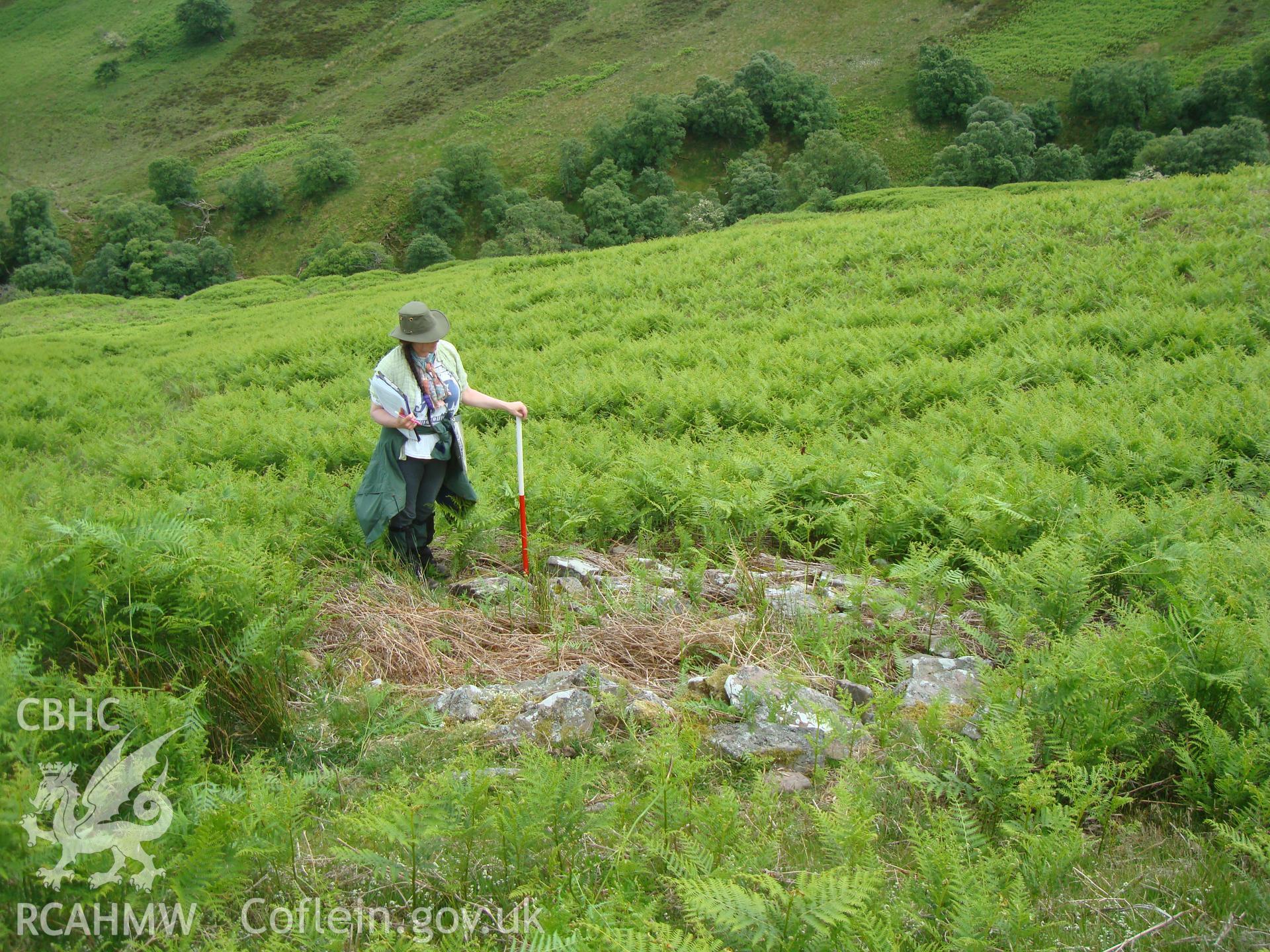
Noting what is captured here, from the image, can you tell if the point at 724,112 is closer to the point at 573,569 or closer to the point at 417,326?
the point at 417,326

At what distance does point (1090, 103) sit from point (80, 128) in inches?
4381

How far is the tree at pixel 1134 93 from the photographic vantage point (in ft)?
217

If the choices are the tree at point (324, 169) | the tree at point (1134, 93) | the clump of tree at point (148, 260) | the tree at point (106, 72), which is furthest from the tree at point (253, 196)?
the tree at point (1134, 93)

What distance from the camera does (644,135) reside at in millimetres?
75188

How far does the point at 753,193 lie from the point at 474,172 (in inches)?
1128

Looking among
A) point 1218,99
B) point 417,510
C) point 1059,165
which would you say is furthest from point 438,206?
point 417,510

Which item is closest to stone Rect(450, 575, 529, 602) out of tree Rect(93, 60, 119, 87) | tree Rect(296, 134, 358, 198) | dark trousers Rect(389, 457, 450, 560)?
dark trousers Rect(389, 457, 450, 560)

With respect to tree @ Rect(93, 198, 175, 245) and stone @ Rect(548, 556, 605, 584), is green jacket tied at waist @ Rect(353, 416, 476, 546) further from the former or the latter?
tree @ Rect(93, 198, 175, 245)

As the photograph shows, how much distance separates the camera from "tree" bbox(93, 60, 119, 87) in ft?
321

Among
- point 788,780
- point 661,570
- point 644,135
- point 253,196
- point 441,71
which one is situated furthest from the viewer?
point 441,71

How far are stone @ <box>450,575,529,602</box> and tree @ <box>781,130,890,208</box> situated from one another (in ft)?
197

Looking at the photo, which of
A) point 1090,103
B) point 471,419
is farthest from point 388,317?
point 1090,103

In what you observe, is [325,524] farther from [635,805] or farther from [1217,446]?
[1217,446]

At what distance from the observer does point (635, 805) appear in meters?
3.44
